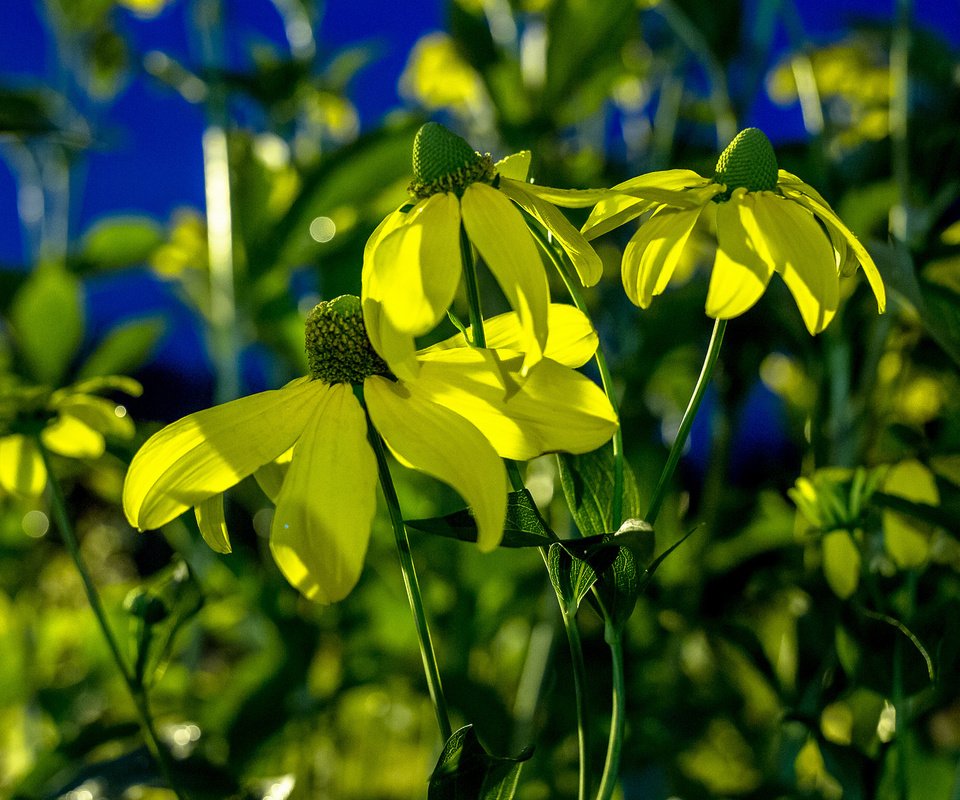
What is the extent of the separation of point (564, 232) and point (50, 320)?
614mm

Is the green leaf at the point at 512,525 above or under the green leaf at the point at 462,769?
above

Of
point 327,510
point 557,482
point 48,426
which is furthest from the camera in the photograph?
point 557,482

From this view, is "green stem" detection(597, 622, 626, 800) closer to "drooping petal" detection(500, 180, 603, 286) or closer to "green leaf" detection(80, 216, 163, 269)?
"drooping petal" detection(500, 180, 603, 286)

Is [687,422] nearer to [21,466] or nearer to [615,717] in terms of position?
[615,717]

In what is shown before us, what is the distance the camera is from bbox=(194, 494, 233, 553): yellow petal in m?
0.29

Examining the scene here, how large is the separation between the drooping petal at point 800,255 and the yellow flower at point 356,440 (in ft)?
0.20

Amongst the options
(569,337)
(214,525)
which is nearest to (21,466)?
(214,525)

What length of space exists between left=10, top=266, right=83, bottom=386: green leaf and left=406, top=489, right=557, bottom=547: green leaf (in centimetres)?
59

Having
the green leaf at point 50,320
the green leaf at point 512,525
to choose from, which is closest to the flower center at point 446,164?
the green leaf at point 512,525

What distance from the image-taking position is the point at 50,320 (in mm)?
745

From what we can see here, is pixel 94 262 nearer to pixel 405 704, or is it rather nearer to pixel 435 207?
pixel 405 704

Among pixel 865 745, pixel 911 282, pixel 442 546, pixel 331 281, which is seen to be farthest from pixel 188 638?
pixel 911 282

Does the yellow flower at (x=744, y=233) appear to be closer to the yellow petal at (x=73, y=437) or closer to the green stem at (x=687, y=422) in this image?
the green stem at (x=687, y=422)

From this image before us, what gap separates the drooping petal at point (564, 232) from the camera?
0.89 ft
